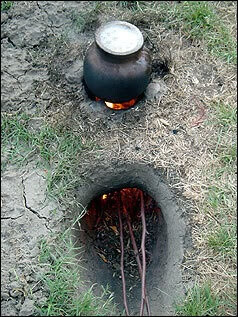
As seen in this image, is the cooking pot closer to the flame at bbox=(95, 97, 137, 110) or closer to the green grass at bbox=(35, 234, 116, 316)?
the flame at bbox=(95, 97, 137, 110)

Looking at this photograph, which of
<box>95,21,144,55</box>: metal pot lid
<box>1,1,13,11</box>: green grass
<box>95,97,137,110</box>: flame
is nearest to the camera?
<box>95,21,144,55</box>: metal pot lid

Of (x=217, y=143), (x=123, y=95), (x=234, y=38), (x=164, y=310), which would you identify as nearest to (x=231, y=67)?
(x=234, y=38)

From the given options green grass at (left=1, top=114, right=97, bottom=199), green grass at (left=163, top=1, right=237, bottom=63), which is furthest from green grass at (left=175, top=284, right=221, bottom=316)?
green grass at (left=163, top=1, right=237, bottom=63)

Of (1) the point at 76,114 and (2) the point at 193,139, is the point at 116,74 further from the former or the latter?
(2) the point at 193,139

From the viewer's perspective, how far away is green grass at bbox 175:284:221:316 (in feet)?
12.1

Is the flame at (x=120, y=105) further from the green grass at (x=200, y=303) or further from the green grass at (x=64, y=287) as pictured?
the green grass at (x=200, y=303)

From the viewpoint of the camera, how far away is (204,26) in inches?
197

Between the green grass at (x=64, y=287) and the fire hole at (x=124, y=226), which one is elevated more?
the green grass at (x=64, y=287)

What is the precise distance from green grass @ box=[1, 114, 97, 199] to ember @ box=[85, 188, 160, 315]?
1.62 feet

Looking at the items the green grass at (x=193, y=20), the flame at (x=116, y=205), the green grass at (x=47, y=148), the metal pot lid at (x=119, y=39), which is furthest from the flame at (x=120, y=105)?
the green grass at (x=193, y=20)

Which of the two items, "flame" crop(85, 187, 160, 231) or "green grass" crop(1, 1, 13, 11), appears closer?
"flame" crop(85, 187, 160, 231)

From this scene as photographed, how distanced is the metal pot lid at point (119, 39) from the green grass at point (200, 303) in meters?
1.83

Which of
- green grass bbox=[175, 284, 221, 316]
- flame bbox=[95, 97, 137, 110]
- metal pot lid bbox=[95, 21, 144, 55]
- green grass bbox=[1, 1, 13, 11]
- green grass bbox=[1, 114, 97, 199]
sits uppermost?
metal pot lid bbox=[95, 21, 144, 55]

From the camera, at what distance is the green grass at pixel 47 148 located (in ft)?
13.6
